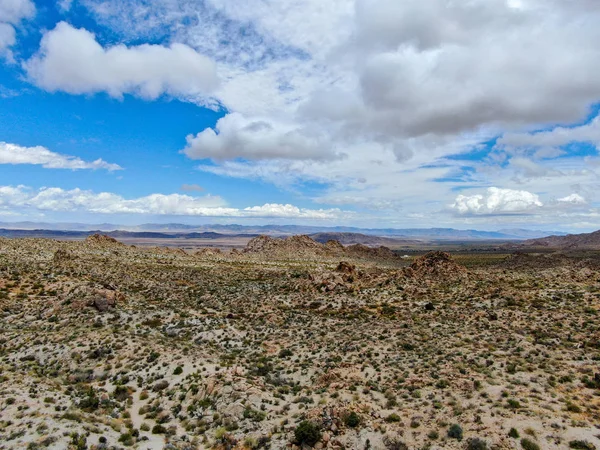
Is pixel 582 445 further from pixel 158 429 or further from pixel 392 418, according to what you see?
pixel 158 429

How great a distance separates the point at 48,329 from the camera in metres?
37.8

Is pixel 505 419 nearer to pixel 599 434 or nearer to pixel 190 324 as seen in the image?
pixel 599 434

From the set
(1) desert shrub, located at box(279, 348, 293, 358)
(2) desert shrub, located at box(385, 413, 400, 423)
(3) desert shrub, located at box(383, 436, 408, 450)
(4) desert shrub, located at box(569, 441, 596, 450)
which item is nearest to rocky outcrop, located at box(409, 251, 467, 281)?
(1) desert shrub, located at box(279, 348, 293, 358)

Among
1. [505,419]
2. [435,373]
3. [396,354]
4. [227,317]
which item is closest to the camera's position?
[505,419]

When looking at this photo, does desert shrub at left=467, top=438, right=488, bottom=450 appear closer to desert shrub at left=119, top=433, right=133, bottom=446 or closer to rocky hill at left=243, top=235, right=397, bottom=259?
desert shrub at left=119, top=433, right=133, bottom=446

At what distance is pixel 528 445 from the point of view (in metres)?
18.9

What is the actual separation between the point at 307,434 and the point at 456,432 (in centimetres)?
851

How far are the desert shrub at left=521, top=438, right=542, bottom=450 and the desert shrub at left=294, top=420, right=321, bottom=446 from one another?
433 inches

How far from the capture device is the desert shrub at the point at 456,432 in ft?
66.7

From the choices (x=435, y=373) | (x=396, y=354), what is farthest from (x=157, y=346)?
(x=435, y=373)

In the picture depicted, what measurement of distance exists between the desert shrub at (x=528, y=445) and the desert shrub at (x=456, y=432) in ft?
9.86

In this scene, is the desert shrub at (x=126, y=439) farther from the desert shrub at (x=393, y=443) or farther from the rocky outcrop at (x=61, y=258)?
the rocky outcrop at (x=61, y=258)

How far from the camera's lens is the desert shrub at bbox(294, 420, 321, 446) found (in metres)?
21.5

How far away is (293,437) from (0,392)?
815 inches
